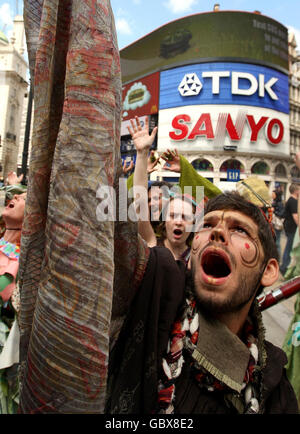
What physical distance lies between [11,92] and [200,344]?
38.5 metres

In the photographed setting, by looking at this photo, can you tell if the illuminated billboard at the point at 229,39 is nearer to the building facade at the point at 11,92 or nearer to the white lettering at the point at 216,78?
the white lettering at the point at 216,78

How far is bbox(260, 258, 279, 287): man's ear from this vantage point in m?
1.34

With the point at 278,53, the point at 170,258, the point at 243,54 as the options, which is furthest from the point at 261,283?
the point at 278,53

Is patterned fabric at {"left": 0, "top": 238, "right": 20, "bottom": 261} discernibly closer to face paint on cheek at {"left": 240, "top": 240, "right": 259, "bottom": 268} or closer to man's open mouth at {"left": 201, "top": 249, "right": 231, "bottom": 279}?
man's open mouth at {"left": 201, "top": 249, "right": 231, "bottom": 279}

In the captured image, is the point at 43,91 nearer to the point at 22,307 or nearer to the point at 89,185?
the point at 89,185

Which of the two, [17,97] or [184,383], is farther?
[17,97]

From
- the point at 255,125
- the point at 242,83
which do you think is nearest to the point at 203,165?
the point at 255,125

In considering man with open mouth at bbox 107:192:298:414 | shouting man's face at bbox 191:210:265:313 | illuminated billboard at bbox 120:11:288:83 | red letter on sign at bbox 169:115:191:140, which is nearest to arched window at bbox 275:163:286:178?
illuminated billboard at bbox 120:11:288:83

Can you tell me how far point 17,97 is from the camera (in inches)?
1326

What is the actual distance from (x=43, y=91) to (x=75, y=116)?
0.63ft

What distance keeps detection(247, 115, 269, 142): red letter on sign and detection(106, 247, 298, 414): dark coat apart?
962 inches

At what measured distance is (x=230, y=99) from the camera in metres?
22.8

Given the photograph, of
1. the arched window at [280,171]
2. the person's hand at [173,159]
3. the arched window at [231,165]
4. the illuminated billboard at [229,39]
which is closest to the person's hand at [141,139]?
the person's hand at [173,159]

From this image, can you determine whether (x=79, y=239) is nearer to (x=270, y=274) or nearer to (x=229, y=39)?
(x=270, y=274)
